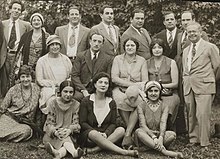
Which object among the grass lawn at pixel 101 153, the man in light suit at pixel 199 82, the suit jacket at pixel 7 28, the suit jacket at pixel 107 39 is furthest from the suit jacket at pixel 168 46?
the suit jacket at pixel 7 28

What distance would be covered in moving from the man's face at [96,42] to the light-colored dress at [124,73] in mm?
155

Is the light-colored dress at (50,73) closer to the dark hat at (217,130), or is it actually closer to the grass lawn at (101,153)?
the grass lawn at (101,153)

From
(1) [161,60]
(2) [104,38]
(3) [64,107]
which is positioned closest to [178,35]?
(1) [161,60]

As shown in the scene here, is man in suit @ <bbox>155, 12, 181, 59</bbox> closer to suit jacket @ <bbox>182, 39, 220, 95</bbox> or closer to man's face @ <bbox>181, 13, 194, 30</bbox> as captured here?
man's face @ <bbox>181, 13, 194, 30</bbox>

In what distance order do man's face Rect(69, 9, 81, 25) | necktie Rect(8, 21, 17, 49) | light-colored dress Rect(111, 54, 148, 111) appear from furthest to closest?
man's face Rect(69, 9, 81, 25) → necktie Rect(8, 21, 17, 49) → light-colored dress Rect(111, 54, 148, 111)

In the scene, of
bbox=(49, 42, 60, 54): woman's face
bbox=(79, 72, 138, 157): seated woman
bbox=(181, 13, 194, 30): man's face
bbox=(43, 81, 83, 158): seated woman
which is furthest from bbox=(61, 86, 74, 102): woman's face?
bbox=(181, 13, 194, 30): man's face

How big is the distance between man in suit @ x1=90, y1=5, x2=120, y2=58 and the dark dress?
0.54m

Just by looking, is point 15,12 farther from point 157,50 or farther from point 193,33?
point 193,33

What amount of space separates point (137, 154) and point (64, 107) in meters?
→ 0.58

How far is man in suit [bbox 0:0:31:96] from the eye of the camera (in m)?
3.28

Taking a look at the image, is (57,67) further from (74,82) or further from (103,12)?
(103,12)

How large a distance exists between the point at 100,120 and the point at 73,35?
0.78m

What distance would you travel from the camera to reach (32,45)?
3.32m

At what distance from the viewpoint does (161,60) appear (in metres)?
3.20
